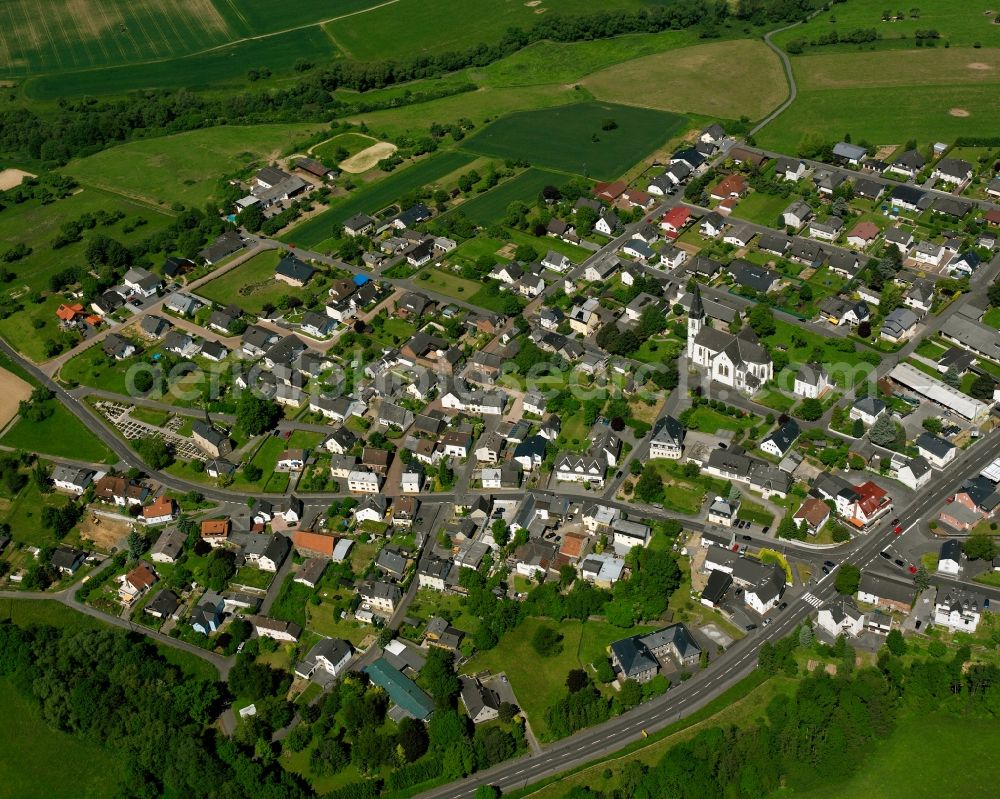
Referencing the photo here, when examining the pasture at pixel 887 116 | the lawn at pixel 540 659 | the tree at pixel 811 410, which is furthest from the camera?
the pasture at pixel 887 116

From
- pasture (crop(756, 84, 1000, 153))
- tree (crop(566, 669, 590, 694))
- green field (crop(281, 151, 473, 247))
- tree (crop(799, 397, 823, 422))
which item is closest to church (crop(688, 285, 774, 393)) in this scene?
tree (crop(799, 397, 823, 422))

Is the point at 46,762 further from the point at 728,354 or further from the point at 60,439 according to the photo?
the point at 728,354

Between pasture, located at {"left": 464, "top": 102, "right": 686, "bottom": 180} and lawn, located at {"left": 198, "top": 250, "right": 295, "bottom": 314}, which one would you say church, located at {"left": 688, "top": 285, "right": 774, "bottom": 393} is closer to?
pasture, located at {"left": 464, "top": 102, "right": 686, "bottom": 180}

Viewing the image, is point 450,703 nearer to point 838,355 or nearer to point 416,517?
point 416,517

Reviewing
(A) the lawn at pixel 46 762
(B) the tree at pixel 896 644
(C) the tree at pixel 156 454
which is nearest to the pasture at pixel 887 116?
(B) the tree at pixel 896 644

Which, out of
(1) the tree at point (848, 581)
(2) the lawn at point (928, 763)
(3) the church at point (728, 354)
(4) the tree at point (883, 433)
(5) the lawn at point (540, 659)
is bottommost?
(2) the lawn at point (928, 763)

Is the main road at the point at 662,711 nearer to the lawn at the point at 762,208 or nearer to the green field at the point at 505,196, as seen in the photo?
the lawn at the point at 762,208

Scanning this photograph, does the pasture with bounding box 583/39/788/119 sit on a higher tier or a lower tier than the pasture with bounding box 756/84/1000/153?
Answer: higher

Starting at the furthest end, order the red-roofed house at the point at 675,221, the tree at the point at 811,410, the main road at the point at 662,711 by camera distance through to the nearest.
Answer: the red-roofed house at the point at 675,221 → the tree at the point at 811,410 → the main road at the point at 662,711
